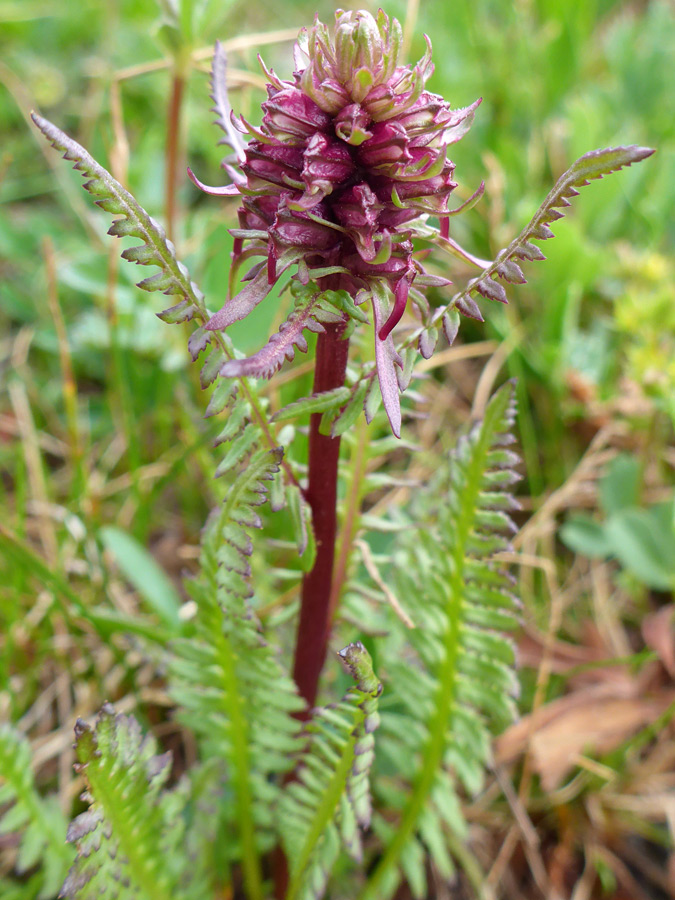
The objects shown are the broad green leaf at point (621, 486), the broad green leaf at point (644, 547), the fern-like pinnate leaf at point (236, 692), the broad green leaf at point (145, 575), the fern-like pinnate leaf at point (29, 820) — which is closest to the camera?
the fern-like pinnate leaf at point (236, 692)

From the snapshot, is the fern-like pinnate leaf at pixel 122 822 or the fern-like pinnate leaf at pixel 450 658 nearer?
the fern-like pinnate leaf at pixel 122 822

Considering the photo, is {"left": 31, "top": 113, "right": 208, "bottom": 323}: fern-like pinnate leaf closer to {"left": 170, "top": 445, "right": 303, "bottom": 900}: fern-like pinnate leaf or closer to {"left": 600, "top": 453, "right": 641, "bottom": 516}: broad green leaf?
{"left": 170, "top": 445, "right": 303, "bottom": 900}: fern-like pinnate leaf

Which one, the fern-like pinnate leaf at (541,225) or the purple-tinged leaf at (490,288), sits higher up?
the fern-like pinnate leaf at (541,225)

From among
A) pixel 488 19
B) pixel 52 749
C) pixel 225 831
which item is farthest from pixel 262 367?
pixel 488 19

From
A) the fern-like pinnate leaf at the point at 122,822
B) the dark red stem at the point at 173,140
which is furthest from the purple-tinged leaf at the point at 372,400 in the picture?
the dark red stem at the point at 173,140

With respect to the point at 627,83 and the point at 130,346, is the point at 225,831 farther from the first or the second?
the point at 627,83

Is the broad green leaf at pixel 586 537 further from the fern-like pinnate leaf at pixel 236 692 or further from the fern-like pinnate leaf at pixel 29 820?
the fern-like pinnate leaf at pixel 29 820

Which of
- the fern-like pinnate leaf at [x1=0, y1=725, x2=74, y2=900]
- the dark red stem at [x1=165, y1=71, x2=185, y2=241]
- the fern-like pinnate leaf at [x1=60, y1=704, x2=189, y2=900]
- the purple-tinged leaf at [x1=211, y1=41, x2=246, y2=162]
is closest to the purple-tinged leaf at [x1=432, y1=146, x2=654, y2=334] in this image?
the purple-tinged leaf at [x1=211, y1=41, x2=246, y2=162]
